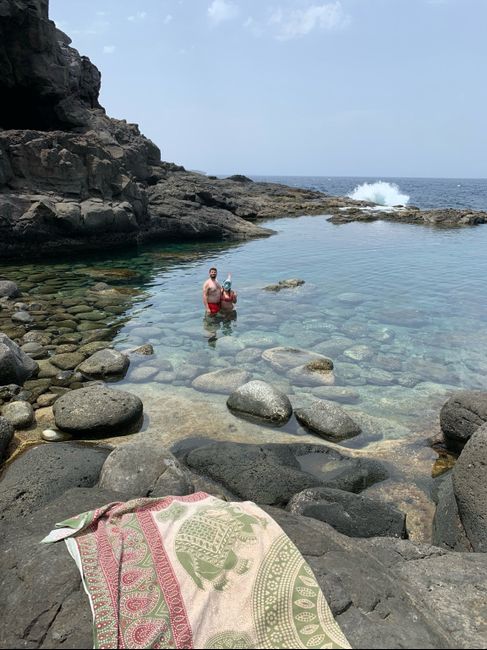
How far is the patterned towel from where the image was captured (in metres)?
2.73

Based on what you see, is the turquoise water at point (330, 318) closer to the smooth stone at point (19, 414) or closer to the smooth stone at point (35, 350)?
the smooth stone at point (35, 350)

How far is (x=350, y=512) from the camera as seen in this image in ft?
18.0

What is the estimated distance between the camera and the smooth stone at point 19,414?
780cm

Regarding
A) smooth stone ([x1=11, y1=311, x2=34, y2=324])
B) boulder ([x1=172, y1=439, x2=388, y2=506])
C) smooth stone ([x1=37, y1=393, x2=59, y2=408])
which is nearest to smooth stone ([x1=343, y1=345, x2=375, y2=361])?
boulder ([x1=172, y1=439, x2=388, y2=506])

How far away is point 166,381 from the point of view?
10.3 metres

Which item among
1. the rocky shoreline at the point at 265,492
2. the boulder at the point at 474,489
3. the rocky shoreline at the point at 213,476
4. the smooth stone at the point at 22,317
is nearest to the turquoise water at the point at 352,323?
the rocky shoreline at the point at 213,476

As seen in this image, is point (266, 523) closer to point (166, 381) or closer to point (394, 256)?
point (166, 381)

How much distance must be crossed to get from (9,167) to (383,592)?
25.7 meters

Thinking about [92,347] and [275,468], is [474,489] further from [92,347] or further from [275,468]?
[92,347]

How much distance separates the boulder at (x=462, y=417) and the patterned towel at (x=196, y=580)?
17.3ft

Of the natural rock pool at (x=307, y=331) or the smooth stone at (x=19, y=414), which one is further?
the natural rock pool at (x=307, y=331)

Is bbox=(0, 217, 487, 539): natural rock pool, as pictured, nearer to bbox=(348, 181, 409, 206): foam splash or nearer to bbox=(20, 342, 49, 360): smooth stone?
bbox=(20, 342, 49, 360): smooth stone

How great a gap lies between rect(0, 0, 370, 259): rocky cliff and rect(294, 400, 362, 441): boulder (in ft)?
64.0

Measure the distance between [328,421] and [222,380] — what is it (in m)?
2.76
